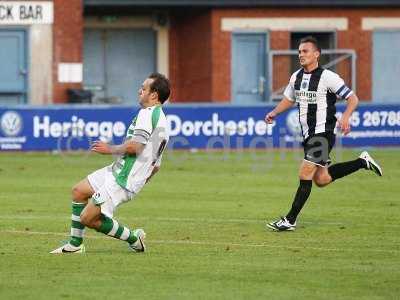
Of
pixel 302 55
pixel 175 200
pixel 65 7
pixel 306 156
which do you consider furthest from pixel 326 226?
pixel 65 7

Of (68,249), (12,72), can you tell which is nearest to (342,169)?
(68,249)

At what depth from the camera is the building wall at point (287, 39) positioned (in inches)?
1399

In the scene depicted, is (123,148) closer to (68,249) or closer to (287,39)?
(68,249)

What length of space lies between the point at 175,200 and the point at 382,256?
6088mm

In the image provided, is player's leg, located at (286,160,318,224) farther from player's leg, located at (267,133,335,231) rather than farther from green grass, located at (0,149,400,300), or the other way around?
green grass, located at (0,149,400,300)

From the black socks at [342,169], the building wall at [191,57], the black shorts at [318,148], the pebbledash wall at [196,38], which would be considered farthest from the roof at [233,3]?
the black shorts at [318,148]

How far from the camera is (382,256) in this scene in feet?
39.2

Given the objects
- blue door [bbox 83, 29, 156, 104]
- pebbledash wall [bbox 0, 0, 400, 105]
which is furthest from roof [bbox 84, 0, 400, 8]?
blue door [bbox 83, 29, 156, 104]

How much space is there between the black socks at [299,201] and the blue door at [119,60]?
934 inches

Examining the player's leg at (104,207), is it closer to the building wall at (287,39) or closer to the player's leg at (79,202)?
the player's leg at (79,202)

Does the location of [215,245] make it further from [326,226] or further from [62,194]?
[62,194]

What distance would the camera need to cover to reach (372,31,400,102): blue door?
3691 centimetres

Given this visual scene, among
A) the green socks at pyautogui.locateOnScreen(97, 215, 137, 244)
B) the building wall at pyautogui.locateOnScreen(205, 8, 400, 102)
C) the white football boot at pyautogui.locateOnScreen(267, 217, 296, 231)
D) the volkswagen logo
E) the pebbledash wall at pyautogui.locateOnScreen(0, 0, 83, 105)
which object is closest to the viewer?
the green socks at pyautogui.locateOnScreen(97, 215, 137, 244)

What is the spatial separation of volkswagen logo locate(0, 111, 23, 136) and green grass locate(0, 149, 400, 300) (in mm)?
3427
